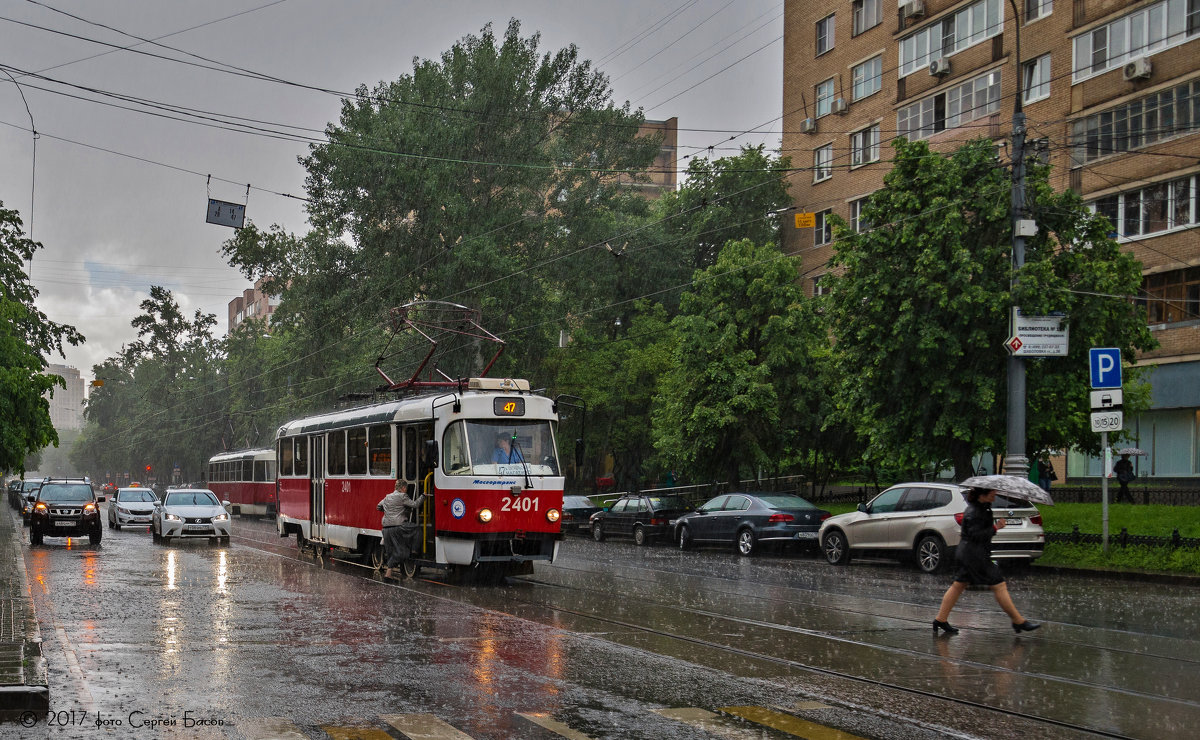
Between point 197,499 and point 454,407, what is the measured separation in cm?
1600

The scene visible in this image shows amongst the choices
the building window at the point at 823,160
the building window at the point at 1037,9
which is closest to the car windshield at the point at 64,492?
the building window at the point at 823,160

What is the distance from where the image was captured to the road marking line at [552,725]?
280 inches

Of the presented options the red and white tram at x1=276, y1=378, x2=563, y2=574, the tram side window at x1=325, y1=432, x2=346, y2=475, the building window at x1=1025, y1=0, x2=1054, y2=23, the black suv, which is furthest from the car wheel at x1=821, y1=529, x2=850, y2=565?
the building window at x1=1025, y1=0, x2=1054, y2=23

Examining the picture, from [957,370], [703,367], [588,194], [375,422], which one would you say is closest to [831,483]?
[703,367]

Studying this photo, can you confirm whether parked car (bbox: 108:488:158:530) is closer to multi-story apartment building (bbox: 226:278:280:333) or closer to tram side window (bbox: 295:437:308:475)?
tram side window (bbox: 295:437:308:475)

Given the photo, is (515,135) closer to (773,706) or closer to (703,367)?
(703,367)

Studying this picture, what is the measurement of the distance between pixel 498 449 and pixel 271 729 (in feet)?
36.2

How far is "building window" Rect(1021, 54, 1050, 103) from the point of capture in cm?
3962

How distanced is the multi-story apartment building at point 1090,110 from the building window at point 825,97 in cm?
135

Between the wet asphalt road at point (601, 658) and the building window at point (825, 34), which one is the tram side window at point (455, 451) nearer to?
the wet asphalt road at point (601, 658)

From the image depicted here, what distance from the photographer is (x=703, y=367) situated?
1420 inches

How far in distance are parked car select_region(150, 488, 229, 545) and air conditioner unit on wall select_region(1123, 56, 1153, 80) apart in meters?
29.6

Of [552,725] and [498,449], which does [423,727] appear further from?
[498,449]

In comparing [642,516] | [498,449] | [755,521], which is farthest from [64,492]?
[755,521]
